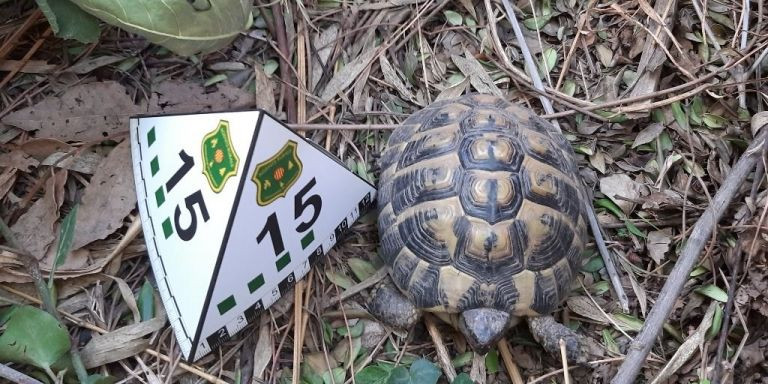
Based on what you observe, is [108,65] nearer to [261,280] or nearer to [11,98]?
[11,98]

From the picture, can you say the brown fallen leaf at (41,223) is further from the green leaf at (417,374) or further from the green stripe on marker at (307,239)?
the green leaf at (417,374)

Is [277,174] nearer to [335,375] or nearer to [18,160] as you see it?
[335,375]

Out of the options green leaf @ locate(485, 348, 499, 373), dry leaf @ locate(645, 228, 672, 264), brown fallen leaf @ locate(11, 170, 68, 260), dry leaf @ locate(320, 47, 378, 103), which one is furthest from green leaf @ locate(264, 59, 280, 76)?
dry leaf @ locate(645, 228, 672, 264)

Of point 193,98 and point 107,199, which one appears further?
point 193,98

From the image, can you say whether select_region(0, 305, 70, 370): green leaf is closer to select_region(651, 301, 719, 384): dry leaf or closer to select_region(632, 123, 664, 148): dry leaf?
select_region(651, 301, 719, 384): dry leaf

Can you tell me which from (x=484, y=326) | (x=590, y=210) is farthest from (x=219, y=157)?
(x=590, y=210)

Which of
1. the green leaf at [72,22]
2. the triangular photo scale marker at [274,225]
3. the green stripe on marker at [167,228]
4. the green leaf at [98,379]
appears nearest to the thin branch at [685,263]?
the triangular photo scale marker at [274,225]

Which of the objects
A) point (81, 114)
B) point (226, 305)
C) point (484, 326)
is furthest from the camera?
point (81, 114)
